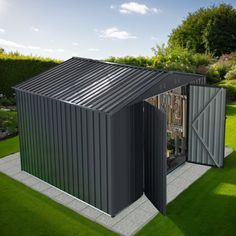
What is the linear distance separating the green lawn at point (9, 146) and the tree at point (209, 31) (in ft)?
110

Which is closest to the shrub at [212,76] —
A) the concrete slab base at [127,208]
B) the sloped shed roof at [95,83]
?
the concrete slab base at [127,208]

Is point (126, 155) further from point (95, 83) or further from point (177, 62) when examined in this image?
point (177, 62)

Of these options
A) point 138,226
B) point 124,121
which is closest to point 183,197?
point 138,226

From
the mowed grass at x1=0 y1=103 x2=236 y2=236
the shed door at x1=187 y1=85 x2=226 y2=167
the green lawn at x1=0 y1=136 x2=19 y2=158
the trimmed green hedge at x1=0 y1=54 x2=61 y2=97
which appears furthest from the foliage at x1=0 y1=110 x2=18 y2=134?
the shed door at x1=187 y1=85 x2=226 y2=167

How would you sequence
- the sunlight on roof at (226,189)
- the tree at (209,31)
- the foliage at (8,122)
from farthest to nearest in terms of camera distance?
the tree at (209,31) → the foliage at (8,122) → the sunlight on roof at (226,189)

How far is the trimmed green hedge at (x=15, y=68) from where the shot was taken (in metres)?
22.0

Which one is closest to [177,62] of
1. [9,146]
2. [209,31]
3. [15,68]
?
[15,68]

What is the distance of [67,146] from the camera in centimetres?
963

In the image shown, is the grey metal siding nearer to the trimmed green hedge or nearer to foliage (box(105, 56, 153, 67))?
the trimmed green hedge

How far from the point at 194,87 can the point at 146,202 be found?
4461 millimetres

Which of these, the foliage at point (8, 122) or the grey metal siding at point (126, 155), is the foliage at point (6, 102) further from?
the grey metal siding at point (126, 155)

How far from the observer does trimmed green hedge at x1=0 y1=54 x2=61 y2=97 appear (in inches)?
866

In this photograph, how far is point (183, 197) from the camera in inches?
394

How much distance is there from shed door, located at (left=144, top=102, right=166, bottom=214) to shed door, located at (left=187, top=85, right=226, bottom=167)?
3.28 m
